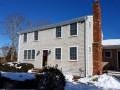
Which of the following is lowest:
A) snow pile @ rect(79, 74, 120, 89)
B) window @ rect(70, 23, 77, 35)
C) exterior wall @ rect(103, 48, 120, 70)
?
snow pile @ rect(79, 74, 120, 89)

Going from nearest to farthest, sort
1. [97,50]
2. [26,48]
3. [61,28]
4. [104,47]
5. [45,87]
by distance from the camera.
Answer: [45,87] < [97,50] < [61,28] < [104,47] < [26,48]

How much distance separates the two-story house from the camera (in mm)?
A: 23250

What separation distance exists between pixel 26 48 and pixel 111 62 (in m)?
11.4

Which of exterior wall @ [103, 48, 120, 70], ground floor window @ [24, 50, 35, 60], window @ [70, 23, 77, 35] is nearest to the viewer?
window @ [70, 23, 77, 35]

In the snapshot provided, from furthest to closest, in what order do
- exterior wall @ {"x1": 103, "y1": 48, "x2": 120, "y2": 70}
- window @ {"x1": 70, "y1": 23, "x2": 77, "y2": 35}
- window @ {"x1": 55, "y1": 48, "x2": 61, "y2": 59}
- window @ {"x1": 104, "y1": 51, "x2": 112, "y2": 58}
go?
1. window @ {"x1": 104, "y1": 51, "x2": 112, "y2": 58}
2. exterior wall @ {"x1": 103, "y1": 48, "x2": 120, "y2": 70}
3. window @ {"x1": 55, "y1": 48, "x2": 61, "y2": 59}
4. window @ {"x1": 70, "y1": 23, "x2": 77, "y2": 35}

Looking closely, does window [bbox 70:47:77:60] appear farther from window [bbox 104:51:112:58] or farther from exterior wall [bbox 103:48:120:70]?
window [bbox 104:51:112:58]

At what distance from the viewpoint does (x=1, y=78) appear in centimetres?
1350

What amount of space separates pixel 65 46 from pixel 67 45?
35 cm

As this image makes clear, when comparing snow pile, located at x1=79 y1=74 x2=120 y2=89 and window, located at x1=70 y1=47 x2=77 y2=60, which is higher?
window, located at x1=70 y1=47 x2=77 y2=60

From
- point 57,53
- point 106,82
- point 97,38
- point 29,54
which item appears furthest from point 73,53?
point 29,54

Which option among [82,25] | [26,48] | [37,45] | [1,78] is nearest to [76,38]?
[82,25]

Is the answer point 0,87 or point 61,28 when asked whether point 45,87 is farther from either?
point 61,28

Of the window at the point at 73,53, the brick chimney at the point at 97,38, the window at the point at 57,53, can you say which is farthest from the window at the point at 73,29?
the window at the point at 57,53

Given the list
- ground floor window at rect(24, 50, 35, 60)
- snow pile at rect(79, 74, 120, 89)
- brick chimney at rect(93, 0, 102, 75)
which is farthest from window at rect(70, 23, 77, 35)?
ground floor window at rect(24, 50, 35, 60)
